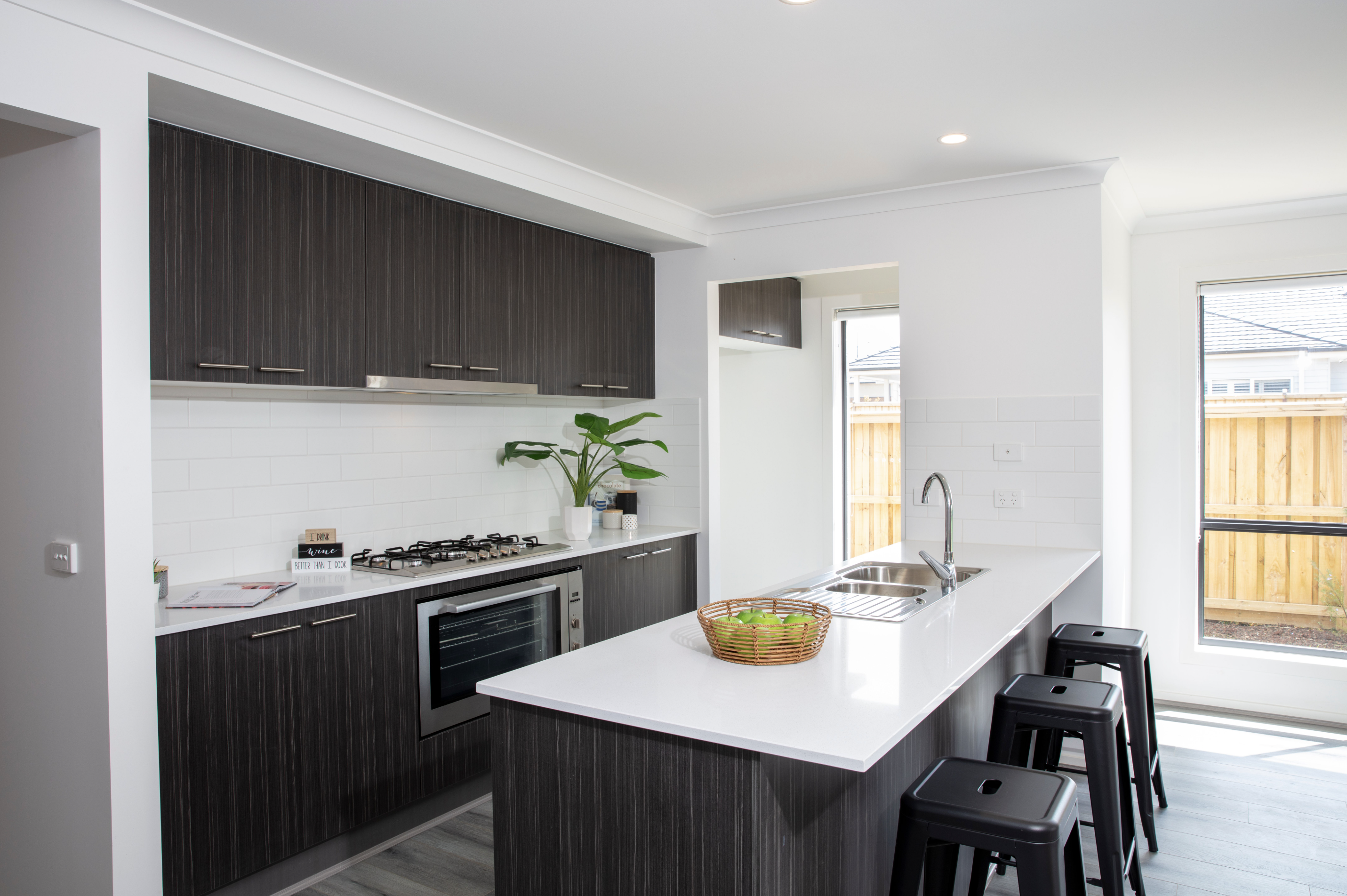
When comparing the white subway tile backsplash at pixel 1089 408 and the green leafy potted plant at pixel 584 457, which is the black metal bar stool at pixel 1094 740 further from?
the green leafy potted plant at pixel 584 457

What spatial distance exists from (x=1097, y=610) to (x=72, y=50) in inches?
154

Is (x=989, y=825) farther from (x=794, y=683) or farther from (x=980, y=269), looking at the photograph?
(x=980, y=269)

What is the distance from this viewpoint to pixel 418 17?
7.49 ft

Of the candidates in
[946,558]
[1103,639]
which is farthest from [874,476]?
[1103,639]

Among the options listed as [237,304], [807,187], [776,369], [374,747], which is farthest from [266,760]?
[776,369]

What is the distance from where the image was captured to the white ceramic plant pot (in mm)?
4051

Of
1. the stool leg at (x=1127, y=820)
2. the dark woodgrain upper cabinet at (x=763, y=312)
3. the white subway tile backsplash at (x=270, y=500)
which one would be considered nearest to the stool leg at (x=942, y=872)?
the stool leg at (x=1127, y=820)

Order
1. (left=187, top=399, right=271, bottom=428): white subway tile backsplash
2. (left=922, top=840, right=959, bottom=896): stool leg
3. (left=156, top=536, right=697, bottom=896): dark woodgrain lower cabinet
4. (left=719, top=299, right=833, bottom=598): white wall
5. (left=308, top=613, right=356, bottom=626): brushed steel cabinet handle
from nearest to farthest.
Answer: (left=922, top=840, right=959, bottom=896): stool leg
(left=156, top=536, right=697, bottom=896): dark woodgrain lower cabinet
(left=308, top=613, right=356, bottom=626): brushed steel cabinet handle
(left=187, top=399, right=271, bottom=428): white subway tile backsplash
(left=719, top=299, right=833, bottom=598): white wall

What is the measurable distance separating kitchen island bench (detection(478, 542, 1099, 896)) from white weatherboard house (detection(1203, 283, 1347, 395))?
3070mm

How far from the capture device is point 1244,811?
10.7 feet

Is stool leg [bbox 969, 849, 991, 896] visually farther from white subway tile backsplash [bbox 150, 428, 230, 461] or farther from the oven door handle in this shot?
white subway tile backsplash [bbox 150, 428, 230, 461]

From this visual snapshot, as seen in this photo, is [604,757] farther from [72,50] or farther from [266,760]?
[72,50]

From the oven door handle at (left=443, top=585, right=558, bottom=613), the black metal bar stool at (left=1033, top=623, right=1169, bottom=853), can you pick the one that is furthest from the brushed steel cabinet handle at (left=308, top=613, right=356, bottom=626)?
the black metal bar stool at (left=1033, top=623, right=1169, bottom=853)

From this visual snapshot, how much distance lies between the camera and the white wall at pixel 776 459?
17.7 ft
